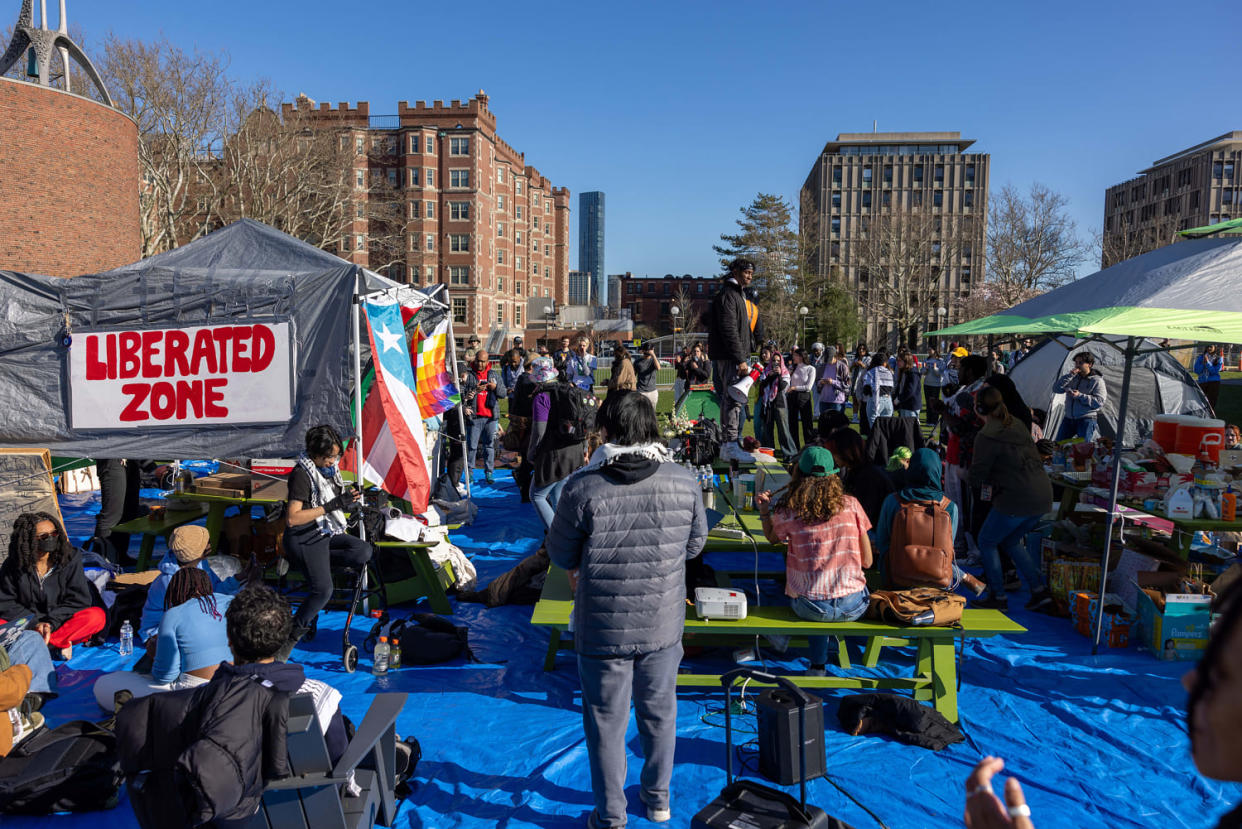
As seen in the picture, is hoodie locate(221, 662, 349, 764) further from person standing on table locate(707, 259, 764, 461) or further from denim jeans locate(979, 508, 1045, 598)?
denim jeans locate(979, 508, 1045, 598)

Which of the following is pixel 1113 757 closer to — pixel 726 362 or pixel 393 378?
pixel 726 362

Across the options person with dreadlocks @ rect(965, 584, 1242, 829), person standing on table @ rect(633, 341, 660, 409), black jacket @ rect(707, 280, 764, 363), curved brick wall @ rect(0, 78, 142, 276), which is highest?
curved brick wall @ rect(0, 78, 142, 276)

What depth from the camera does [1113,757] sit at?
459 centimetres

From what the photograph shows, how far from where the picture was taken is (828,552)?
4.86m

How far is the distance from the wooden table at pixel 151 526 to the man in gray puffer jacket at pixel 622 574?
5.78 m

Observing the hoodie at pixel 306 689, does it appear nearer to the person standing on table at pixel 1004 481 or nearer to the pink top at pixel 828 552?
the pink top at pixel 828 552

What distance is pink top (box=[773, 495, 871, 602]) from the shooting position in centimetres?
485

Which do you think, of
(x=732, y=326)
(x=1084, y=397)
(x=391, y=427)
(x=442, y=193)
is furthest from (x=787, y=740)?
(x=442, y=193)

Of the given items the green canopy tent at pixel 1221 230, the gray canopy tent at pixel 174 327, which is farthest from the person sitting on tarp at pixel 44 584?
the green canopy tent at pixel 1221 230

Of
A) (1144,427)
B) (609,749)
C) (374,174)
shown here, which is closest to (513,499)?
(609,749)

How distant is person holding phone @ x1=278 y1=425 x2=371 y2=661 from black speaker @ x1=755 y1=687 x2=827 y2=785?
11.7ft

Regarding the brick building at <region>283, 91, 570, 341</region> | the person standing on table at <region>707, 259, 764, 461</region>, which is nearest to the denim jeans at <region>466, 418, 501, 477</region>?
the person standing on table at <region>707, 259, 764, 461</region>

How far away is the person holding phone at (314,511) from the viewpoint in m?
5.86

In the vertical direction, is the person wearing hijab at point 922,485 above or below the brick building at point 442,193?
below
